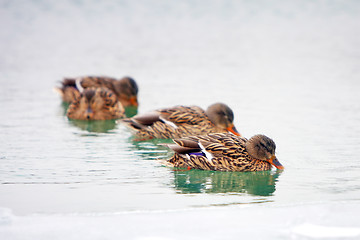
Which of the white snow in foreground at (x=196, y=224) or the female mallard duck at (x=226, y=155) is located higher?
the female mallard duck at (x=226, y=155)

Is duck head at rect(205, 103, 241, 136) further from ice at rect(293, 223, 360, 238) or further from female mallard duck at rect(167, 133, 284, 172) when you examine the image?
ice at rect(293, 223, 360, 238)

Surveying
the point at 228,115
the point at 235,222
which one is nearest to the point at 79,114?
the point at 228,115

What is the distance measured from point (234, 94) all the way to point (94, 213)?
6625 mm

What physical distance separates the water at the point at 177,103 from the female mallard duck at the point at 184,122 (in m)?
0.34

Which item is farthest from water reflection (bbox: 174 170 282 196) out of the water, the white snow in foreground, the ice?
the ice

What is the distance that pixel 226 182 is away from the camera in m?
6.74

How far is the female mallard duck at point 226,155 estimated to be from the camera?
7211mm

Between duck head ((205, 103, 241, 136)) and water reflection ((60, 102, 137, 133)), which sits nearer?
duck head ((205, 103, 241, 136))

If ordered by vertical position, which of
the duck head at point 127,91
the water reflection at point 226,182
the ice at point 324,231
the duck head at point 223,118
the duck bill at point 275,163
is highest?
the duck head at point 127,91

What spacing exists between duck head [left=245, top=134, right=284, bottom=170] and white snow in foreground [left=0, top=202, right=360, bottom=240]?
1.60 metres

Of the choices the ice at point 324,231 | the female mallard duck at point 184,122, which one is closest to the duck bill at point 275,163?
the female mallard duck at point 184,122

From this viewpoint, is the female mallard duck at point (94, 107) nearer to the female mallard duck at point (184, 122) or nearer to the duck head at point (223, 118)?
the female mallard duck at point (184, 122)

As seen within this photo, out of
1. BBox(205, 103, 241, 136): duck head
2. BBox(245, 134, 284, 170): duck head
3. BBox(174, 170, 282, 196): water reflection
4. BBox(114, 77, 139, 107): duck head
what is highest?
BBox(114, 77, 139, 107): duck head

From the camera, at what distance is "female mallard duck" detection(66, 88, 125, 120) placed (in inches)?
415
